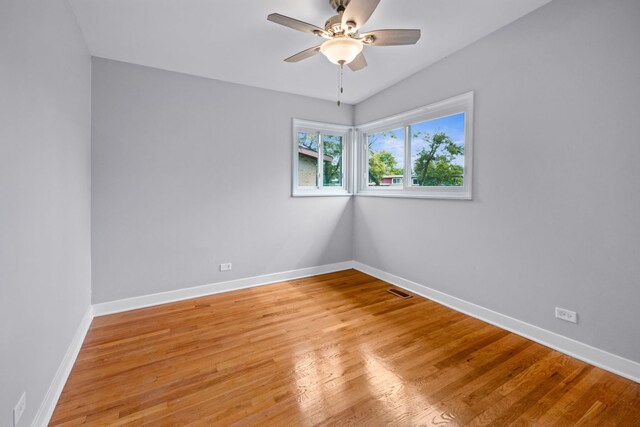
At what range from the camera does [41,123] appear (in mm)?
1578

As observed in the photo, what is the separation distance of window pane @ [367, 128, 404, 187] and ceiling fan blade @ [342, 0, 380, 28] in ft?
6.96

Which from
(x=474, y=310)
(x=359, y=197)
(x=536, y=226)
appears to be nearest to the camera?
(x=536, y=226)

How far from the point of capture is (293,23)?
6.14 ft

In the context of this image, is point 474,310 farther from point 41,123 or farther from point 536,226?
point 41,123

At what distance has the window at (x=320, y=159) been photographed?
4059 millimetres

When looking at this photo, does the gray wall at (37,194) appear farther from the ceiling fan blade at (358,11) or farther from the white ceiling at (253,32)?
the ceiling fan blade at (358,11)

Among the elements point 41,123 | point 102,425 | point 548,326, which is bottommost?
point 102,425

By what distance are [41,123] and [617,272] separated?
3.70 metres

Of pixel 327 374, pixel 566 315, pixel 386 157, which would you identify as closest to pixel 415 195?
pixel 386 157

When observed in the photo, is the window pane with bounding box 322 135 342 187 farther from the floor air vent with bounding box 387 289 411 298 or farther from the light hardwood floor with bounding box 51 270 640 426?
the light hardwood floor with bounding box 51 270 640 426

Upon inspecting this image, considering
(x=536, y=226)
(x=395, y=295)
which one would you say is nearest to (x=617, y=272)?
(x=536, y=226)

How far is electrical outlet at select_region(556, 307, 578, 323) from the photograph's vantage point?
2.19 m

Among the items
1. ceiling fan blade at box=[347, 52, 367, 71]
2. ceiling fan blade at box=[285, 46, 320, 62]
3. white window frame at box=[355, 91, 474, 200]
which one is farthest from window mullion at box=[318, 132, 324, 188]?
ceiling fan blade at box=[285, 46, 320, 62]

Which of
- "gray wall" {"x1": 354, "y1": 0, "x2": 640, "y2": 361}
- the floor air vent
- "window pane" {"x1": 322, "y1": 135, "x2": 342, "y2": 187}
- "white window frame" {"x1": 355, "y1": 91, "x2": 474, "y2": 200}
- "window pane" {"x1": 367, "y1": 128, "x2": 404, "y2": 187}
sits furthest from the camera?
"window pane" {"x1": 322, "y1": 135, "x2": 342, "y2": 187}
